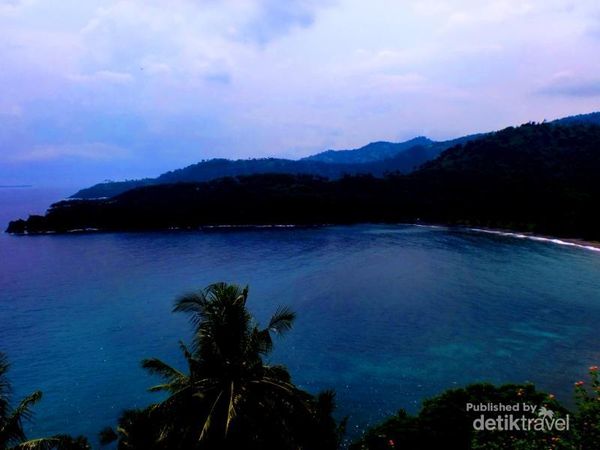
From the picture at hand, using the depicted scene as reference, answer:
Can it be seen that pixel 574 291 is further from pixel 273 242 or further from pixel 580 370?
pixel 273 242

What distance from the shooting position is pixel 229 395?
15094mm

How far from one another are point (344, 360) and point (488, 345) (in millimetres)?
19009

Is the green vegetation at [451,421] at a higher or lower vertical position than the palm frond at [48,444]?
lower

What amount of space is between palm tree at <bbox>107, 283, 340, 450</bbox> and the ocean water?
23.4 metres

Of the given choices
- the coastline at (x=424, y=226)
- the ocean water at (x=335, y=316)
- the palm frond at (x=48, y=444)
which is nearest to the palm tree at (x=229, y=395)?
the palm frond at (x=48, y=444)

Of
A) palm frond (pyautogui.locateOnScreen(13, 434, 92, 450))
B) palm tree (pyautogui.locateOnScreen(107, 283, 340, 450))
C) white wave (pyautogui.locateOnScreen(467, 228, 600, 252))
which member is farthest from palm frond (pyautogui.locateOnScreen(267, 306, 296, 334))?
white wave (pyautogui.locateOnScreen(467, 228, 600, 252))

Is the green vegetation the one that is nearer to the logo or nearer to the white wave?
the logo

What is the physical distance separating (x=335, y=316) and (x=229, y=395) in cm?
5199

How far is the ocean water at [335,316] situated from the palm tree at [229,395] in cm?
2336

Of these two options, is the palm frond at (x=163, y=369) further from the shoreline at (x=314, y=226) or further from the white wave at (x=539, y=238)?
the shoreline at (x=314, y=226)

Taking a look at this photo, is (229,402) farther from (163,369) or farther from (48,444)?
(48,444)

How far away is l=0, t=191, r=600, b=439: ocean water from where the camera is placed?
144 ft

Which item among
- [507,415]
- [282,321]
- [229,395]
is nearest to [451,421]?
[507,415]

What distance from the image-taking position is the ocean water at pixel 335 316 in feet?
144
